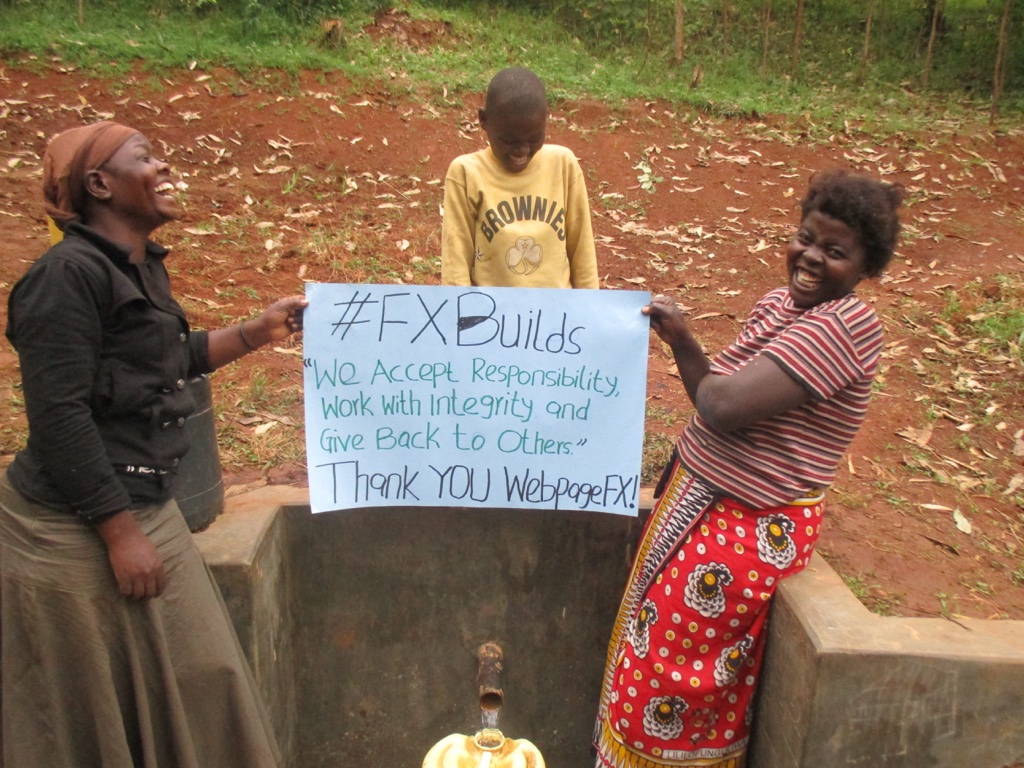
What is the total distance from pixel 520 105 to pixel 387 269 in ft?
→ 12.0

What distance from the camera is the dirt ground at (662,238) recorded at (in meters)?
3.58

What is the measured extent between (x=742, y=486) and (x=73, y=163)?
1815mm

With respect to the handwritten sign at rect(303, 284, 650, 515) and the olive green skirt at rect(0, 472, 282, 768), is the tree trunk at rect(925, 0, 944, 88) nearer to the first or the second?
the handwritten sign at rect(303, 284, 650, 515)

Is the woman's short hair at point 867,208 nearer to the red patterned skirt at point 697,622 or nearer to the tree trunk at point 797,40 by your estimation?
the red patterned skirt at point 697,622

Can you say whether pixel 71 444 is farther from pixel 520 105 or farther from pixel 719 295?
pixel 719 295

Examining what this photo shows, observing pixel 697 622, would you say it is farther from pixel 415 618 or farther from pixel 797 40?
pixel 797 40

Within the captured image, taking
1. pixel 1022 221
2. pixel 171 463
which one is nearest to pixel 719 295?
pixel 1022 221


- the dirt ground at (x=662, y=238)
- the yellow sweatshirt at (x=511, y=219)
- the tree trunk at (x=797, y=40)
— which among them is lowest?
the dirt ground at (x=662, y=238)

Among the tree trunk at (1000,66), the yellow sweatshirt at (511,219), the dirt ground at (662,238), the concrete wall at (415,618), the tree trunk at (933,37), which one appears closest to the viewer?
the yellow sweatshirt at (511,219)

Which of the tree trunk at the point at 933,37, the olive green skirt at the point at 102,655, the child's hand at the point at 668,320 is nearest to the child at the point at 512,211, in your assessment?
the child's hand at the point at 668,320

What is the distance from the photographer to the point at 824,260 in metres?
2.24

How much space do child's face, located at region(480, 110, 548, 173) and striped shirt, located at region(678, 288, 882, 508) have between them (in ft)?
3.03

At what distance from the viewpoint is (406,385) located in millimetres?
2898

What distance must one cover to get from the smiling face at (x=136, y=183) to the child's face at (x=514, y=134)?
1076 mm
